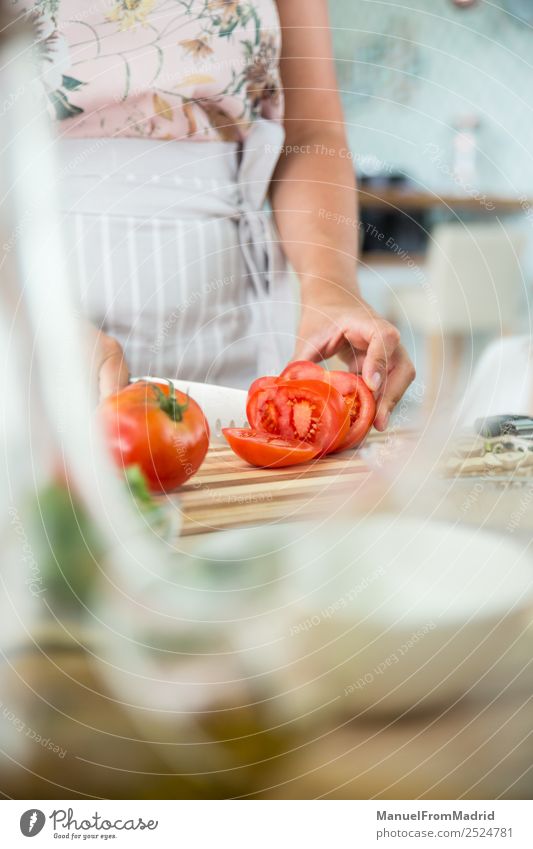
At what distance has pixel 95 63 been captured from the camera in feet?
1.16

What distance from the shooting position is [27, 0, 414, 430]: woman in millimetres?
352

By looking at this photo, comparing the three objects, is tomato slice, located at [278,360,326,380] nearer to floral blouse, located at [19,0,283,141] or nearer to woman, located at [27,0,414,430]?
woman, located at [27,0,414,430]

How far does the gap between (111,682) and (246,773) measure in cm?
6

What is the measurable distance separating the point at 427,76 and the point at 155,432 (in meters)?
0.21

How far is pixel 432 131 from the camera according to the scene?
381 millimetres

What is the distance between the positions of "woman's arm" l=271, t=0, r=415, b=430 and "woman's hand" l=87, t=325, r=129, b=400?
89 millimetres

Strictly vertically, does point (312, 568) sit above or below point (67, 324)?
below

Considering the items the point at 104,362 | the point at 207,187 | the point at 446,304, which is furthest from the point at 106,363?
the point at 446,304

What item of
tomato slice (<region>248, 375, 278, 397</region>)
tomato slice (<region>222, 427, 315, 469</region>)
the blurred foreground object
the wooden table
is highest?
the wooden table

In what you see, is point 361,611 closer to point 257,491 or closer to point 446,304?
point 257,491

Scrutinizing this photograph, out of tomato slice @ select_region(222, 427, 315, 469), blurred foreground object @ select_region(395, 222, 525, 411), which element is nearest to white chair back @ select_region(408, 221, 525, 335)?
blurred foreground object @ select_region(395, 222, 525, 411)

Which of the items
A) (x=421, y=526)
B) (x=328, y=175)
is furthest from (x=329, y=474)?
(x=328, y=175)

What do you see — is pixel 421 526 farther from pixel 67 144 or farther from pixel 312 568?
pixel 67 144
